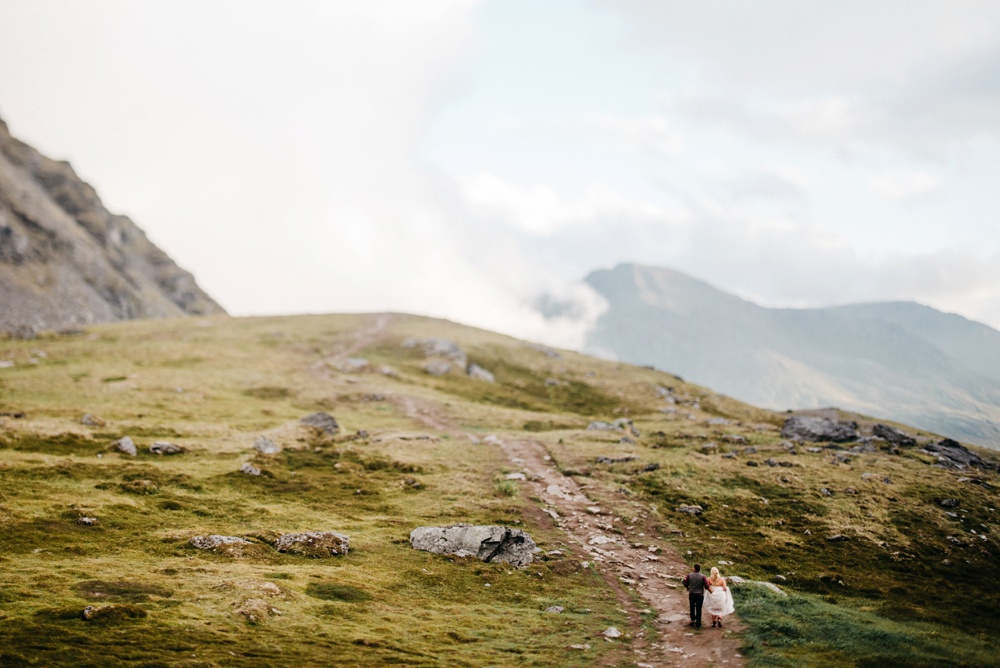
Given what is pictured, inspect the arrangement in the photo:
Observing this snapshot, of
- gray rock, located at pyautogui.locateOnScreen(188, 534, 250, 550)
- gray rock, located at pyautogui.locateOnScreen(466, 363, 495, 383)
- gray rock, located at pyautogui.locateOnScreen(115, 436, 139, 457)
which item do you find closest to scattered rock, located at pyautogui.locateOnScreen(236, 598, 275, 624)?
gray rock, located at pyautogui.locateOnScreen(188, 534, 250, 550)

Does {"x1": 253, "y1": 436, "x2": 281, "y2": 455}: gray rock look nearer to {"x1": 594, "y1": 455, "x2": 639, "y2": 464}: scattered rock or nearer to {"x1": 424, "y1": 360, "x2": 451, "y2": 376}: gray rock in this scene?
{"x1": 594, "y1": 455, "x2": 639, "y2": 464}: scattered rock

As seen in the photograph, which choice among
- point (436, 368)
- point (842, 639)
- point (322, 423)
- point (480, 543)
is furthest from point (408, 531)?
point (436, 368)

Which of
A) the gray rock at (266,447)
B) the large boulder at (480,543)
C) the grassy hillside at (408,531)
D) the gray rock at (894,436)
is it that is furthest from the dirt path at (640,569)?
the gray rock at (894,436)

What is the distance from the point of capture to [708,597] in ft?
80.3

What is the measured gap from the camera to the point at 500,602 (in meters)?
26.6

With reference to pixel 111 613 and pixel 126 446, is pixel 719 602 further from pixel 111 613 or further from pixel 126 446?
pixel 126 446

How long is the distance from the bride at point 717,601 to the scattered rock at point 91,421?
5348 centimetres

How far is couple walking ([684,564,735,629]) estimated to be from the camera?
24.1 meters

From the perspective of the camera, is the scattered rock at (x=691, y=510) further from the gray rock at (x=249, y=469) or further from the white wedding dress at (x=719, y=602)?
the gray rock at (x=249, y=469)

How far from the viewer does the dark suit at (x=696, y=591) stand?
2412 cm

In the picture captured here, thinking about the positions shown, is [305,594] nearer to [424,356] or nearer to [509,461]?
[509,461]

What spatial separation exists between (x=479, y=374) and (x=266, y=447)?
64.1 m

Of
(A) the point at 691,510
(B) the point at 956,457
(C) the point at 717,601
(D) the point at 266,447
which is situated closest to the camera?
(C) the point at 717,601

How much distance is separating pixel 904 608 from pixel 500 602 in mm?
20464
